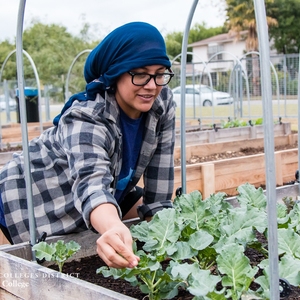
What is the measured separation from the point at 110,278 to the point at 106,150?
1.40ft

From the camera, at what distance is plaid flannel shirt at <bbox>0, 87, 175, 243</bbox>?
1582mm

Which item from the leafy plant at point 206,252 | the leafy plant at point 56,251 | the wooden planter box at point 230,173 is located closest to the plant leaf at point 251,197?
the leafy plant at point 206,252

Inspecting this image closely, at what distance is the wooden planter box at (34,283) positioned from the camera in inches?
51.8

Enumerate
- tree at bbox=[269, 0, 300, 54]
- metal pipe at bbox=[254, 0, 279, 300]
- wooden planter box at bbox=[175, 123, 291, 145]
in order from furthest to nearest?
tree at bbox=[269, 0, 300, 54], wooden planter box at bbox=[175, 123, 291, 145], metal pipe at bbox=[254, 0, 279, 300]

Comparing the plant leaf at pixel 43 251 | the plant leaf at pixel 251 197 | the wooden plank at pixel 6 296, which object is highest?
the plant leaf at pixel 251 197

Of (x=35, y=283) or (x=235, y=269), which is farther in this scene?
(x=35, y=283)

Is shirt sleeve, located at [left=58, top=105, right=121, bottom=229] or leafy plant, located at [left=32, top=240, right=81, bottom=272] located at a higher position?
shirt sleeve, located at [left=58, top=105, right=121, bottom=229]

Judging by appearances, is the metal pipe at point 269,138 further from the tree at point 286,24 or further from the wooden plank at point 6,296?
the tree at point 286,24

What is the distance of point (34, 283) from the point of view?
1.50 m

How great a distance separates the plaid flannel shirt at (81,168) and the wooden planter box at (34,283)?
0.49 ft

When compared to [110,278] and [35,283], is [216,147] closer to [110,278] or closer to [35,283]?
[110,278]

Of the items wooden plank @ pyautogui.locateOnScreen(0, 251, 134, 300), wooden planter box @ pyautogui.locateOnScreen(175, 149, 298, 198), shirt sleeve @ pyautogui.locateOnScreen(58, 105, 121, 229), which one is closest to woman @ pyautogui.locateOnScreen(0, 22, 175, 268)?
shirt sleeve @ pyautogui.locateOnScreen(58, 105, 121, 229)

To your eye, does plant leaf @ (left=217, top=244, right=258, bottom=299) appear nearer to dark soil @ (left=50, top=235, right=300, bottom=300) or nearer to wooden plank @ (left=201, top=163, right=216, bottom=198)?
dark soil @ (left=50, top=235, right=300, bottom=300)

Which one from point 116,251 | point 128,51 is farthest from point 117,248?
point 128,51
